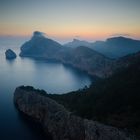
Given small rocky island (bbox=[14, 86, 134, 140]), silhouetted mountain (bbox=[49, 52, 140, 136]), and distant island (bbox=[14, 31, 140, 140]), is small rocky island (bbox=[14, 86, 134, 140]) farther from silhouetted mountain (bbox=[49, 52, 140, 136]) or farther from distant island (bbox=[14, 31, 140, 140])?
silhouetted mountain (bbox=[49, 52, 140, 136])

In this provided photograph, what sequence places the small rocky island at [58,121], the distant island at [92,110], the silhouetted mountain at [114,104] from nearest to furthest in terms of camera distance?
the small rocky island at [58,121], the distant island at [92,110], the silhouetted mountain at [114,104]

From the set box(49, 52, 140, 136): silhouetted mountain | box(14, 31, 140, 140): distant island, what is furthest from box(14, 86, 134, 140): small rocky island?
box(49, 52, 140, 136): silhouetted mountain

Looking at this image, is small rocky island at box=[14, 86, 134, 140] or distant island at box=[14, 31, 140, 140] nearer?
small rocky island at box=[14, 86, 134, 140]

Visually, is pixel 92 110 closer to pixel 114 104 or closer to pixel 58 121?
pixel 114 104

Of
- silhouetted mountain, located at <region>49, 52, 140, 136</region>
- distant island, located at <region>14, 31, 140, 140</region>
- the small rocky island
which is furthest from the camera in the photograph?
silhouetted mountain, located at <region>49, 52, 140, 136</region>

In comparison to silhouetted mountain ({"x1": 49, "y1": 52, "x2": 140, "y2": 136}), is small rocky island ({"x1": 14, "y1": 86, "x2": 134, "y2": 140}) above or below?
below

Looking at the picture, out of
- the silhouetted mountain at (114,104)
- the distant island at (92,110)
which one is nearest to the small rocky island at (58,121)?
the distant island at (92,110)

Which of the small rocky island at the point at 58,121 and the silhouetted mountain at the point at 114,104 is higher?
the silhouetted mountain at the point at 114,104

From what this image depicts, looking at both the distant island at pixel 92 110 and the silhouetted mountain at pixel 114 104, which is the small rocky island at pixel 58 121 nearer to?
the distant island at pixel 92 110

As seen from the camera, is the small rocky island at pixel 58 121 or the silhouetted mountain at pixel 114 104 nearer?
the small rocky island at pixel 58 121

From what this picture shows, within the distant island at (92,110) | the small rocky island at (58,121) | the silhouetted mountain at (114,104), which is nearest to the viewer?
the small rocky island at (58,121)

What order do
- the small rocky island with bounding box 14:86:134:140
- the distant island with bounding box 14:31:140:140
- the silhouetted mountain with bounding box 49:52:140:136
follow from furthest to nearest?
the silhouetted mountain with bounding box 49:52:140:136
the distant island with bounding box 14:31:140:140
the small rocky island with bounding box 14:86:134:140
